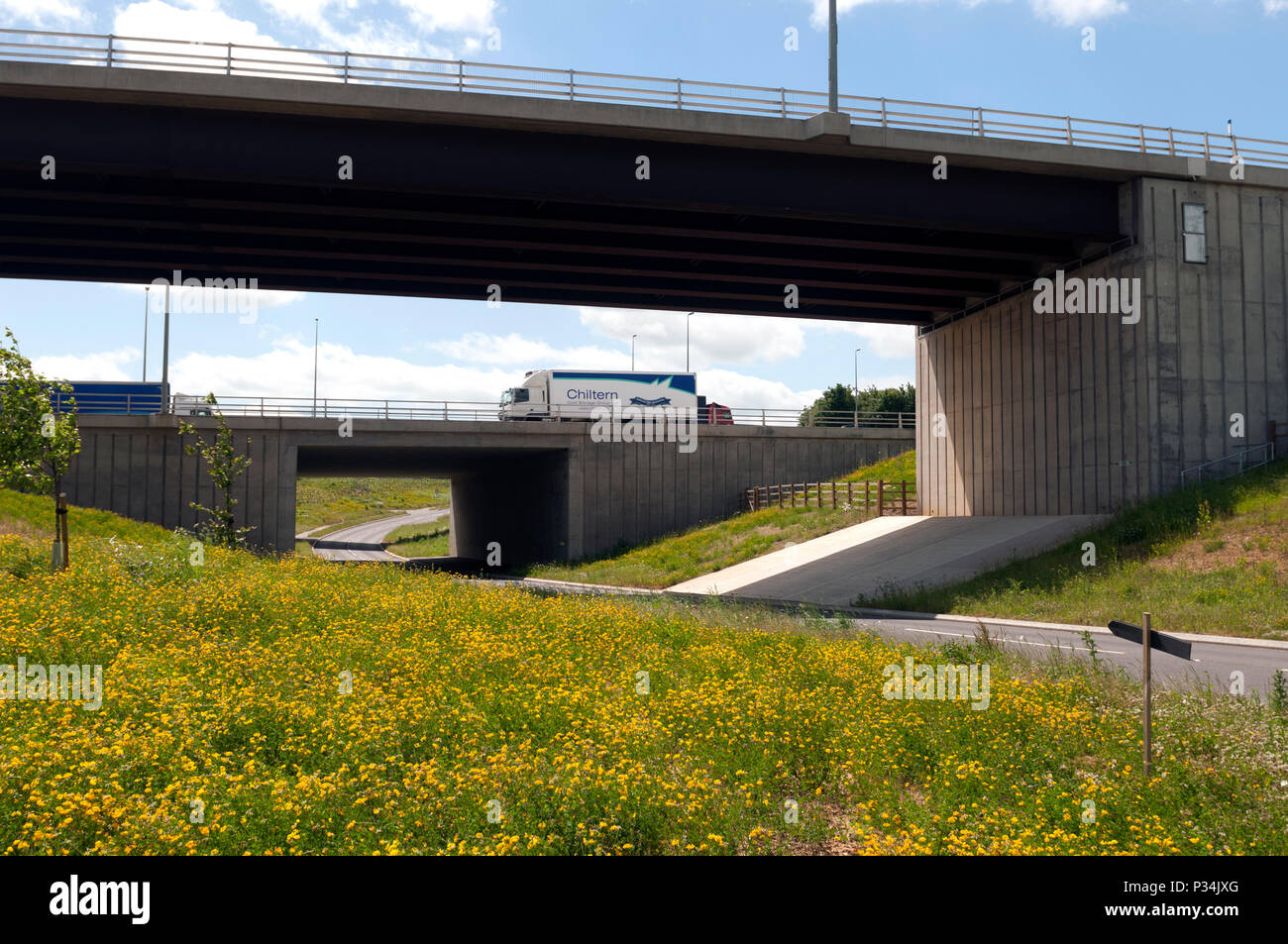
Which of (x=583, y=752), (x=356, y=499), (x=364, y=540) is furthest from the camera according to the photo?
(x=356, y=499)

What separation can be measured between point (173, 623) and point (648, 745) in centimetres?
829

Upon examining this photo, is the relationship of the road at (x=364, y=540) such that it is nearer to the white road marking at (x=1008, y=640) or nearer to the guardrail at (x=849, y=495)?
the guardrail at (x=849, y=495)

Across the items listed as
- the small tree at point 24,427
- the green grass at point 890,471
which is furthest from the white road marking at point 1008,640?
the green grass at point 890,471

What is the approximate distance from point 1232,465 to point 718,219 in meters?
15.9

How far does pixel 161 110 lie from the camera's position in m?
21.9

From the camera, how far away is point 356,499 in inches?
5290

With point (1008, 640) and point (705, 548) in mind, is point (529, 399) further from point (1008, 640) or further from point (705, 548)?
point (1008, 640)

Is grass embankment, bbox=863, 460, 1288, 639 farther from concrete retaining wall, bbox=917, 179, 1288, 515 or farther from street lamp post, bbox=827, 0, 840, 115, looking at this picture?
street lamp post, bbox=827, 0, 840, 115

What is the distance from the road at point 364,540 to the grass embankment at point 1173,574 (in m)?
35.7

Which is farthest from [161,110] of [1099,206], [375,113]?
[1099,206]

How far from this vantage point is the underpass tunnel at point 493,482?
4350 cm

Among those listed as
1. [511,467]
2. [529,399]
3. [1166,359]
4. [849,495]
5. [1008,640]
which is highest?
[529,399]

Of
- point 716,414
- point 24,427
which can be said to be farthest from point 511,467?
point 24,427
